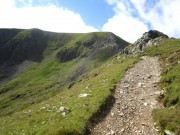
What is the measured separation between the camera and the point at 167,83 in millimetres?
32688

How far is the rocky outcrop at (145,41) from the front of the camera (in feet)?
310

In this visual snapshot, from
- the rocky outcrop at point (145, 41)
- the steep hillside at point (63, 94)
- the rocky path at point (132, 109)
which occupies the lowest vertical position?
the steep hillside at point (63, 94)

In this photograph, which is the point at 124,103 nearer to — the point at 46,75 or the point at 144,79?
the point at 144,79

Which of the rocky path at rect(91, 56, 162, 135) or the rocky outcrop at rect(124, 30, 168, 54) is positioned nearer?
the rocky path at rect(91, 56, 162, 135)

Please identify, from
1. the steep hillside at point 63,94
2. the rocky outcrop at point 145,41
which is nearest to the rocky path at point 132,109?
the steep hillside at point 63,94

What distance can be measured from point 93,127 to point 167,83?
15.2m

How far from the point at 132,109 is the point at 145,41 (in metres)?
81.8

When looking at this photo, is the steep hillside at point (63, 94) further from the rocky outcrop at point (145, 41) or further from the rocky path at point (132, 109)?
the rocky outcrop at point (145, 41)

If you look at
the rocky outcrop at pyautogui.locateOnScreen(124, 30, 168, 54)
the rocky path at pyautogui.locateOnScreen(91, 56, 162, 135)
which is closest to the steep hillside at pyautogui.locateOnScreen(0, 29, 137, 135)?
the rocky path at pyautogui.locateOnScreen(91, 56, 162, 135)

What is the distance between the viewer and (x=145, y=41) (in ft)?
341

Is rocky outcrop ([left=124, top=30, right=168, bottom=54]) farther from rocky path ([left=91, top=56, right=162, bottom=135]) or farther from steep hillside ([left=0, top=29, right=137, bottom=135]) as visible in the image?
rocky path ([left=91, top=56, right=162, bottom=135])

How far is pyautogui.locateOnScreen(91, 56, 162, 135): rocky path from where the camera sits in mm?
21219

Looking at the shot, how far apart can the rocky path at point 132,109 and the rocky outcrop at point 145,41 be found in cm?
5687

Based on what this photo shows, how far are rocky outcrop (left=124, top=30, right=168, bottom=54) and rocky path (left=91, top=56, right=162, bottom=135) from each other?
187 ft
